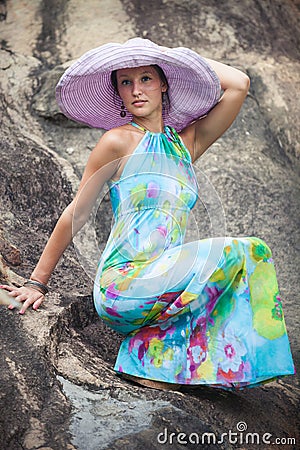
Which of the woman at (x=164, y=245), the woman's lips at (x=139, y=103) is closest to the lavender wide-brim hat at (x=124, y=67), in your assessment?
the woman at (x=164, y=245)

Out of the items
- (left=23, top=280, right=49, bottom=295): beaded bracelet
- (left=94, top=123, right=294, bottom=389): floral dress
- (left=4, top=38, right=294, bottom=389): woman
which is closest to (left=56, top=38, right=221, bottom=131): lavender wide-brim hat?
(left=4, top=38, right=294, bottom=389): woman

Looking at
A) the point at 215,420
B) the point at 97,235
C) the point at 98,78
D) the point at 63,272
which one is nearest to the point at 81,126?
the point at 97,235

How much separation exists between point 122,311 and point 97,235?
3.63ft

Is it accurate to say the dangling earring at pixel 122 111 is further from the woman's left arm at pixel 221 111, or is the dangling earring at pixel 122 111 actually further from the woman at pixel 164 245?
the woman's left arm at pixel 221 111

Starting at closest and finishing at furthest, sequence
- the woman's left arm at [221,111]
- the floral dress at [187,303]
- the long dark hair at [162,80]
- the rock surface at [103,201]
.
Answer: the rock surface at [103,201] → the floral dress at [187,303] → the long dark hair at [162,80] → the woman's left arm at [221,111]

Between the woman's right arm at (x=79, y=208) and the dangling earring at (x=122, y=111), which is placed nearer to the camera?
the woman's right arm at (x=79, y=208)

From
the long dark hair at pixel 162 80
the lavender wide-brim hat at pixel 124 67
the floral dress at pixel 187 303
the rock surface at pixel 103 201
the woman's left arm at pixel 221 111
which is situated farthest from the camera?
the woman's left arm at pixel 221 111

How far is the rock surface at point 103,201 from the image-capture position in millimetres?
2107

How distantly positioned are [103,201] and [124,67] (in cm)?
130

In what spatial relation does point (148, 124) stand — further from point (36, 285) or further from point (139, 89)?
point (36, 285)

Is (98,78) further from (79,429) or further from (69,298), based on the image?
(79,429)

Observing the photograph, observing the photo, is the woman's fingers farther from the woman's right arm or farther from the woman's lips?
the woman's lips

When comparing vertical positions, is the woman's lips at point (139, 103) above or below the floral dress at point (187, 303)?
above

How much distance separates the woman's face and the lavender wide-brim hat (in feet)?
0.16
